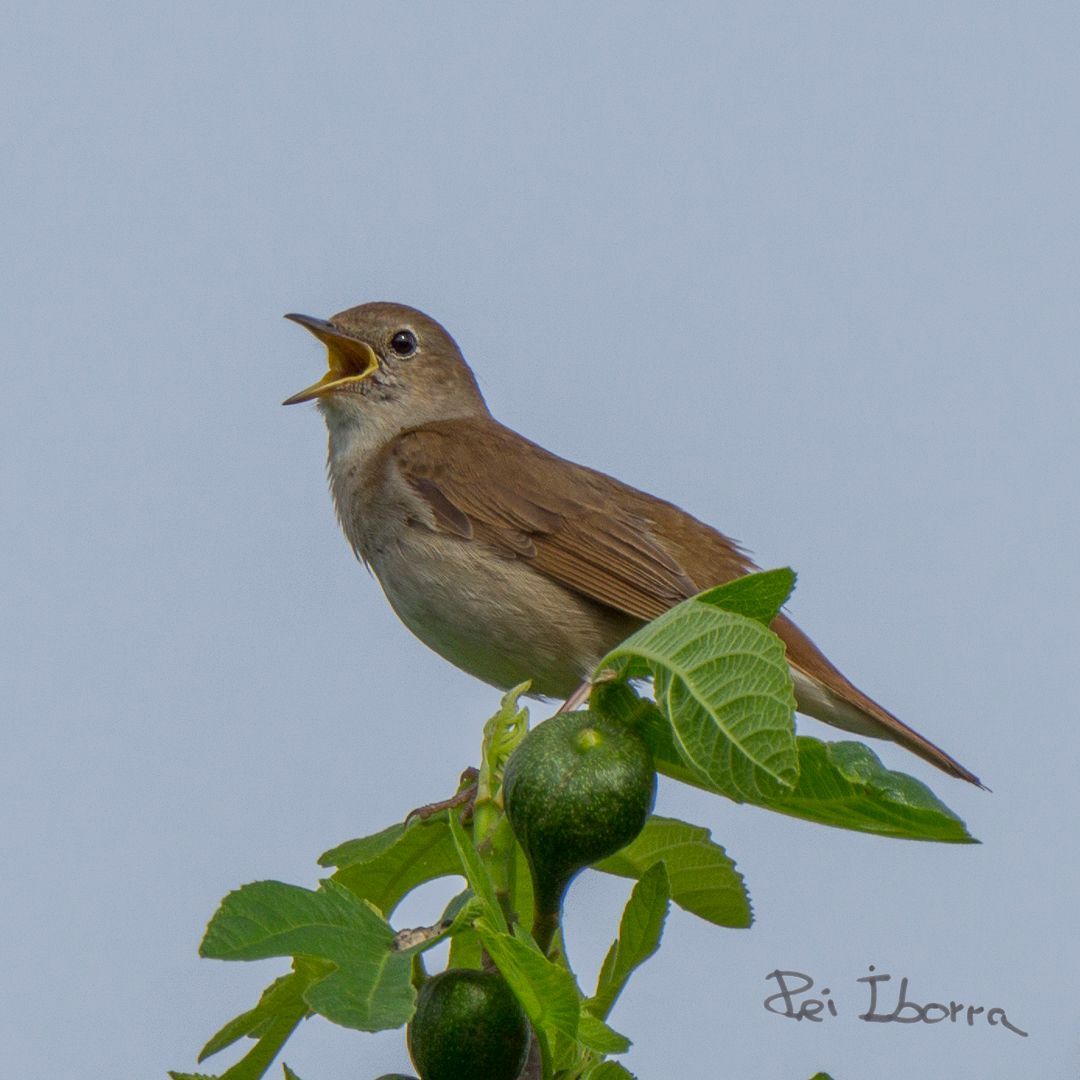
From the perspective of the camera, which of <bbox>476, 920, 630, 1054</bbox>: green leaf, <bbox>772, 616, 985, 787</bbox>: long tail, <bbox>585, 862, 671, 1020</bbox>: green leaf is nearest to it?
<bbox>476, 920, 630, 1054</bbox>: green leaf

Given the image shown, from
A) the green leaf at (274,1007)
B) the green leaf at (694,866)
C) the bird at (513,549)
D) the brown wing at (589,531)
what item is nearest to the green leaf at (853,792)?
the green leaf at (694,866)

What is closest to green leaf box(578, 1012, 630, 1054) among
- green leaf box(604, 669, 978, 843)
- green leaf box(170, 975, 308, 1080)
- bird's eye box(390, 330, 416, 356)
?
green leaf box(604, 669, 978, 843)

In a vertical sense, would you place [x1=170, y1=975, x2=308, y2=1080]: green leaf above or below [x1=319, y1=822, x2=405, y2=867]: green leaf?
below

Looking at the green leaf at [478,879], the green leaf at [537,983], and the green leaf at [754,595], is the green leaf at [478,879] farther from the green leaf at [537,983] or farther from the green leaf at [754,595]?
the green leaf at [754,595]

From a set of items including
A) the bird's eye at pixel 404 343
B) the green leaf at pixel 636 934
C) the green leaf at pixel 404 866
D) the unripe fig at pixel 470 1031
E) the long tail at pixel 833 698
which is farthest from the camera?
the bird's eye at pixel 404 343

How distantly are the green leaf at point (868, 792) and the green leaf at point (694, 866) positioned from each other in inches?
23.6

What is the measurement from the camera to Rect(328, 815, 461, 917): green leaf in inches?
107

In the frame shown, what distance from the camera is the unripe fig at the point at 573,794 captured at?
2.24 meters

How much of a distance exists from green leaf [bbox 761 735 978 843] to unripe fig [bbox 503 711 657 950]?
7.6 inches

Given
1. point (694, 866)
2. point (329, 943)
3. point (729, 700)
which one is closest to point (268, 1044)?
point (329, 943)

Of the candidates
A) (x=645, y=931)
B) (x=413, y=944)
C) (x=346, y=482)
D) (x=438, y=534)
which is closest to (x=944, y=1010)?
(x=645, y=931)

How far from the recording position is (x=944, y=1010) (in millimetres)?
4043

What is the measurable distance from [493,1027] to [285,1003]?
0.52 meters

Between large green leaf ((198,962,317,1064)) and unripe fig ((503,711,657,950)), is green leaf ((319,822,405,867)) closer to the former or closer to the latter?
large green leaf ((198,962,317,1064))
